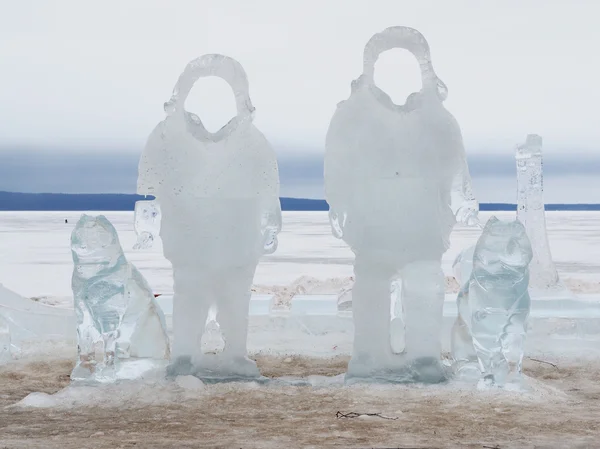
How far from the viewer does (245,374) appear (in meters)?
6.39

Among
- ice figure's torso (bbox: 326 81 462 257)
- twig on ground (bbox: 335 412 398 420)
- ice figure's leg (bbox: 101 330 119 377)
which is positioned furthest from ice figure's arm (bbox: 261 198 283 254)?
twig on ground (bbox: 335 412 398 420)

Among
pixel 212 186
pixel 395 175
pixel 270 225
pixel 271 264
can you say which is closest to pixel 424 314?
pixel 395 175

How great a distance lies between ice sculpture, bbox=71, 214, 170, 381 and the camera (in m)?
6.15

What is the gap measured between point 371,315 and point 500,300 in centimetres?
93

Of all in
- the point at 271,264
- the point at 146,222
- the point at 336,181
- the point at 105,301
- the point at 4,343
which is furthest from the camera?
the point at 271,264

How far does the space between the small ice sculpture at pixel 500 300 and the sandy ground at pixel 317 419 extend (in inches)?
9.5

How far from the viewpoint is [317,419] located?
5.23m

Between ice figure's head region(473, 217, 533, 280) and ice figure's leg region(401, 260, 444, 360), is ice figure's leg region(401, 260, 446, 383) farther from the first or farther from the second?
ice figure's head region(473, 217, 533, 280)

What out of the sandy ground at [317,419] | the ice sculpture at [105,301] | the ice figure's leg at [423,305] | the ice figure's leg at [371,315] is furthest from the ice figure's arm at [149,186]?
the ice figure's leg at [423,305]

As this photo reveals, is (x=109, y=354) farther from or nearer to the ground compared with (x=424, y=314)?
nearer to the ground

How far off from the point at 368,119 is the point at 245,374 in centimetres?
208

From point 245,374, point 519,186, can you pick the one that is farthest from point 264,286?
point 245,374

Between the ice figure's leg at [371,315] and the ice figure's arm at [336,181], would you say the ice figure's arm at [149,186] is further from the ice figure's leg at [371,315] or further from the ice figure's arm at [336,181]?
the ice figure's leg at [371,315]

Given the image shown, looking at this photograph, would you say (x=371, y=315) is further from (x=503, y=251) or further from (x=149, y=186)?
(x=149, y=186)
